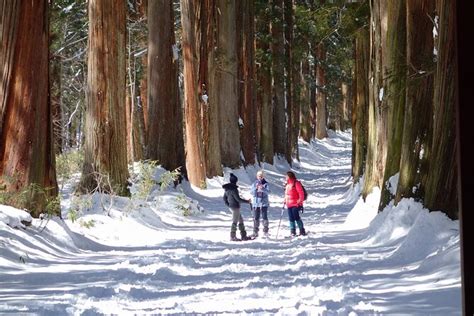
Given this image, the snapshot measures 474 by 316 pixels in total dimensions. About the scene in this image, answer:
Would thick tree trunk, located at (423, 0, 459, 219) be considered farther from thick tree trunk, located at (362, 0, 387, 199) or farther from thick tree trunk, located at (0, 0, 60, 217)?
thick tree trunk, located at (0, 0, 60, 217)

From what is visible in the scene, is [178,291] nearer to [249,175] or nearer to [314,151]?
[249,175]

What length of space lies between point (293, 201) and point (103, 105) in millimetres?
Answer: 4582

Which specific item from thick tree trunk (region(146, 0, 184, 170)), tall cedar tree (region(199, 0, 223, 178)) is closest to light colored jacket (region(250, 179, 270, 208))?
thick tree trunk (region(146, 0, 184, 170))

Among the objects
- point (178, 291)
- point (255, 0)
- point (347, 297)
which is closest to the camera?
point (347, 297)

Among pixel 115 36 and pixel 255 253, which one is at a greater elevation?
pixel 115 36

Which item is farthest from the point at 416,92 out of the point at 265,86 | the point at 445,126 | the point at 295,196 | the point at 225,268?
the point at 265,86

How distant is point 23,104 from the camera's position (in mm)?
12148

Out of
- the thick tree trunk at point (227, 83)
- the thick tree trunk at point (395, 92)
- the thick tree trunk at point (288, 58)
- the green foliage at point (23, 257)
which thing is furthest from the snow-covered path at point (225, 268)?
the thick tree trunk at point (288, 58)

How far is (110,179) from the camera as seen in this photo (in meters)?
16.4

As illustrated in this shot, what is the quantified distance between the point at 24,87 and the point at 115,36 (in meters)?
4.90

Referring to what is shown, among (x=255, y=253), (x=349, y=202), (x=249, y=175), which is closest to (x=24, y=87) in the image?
(x=255, y=253)

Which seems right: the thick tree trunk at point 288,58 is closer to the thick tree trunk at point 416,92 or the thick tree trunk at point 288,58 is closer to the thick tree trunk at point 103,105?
the thick tree trunk at point 103,105

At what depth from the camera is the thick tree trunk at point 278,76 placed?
3572 centimetres

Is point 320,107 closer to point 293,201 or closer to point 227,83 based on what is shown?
point 227,83
